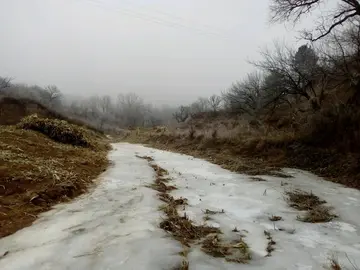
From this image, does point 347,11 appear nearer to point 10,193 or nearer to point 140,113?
point 10,193

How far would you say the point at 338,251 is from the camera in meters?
4.43

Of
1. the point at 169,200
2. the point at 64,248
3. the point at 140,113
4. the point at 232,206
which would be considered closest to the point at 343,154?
the point at 232,206

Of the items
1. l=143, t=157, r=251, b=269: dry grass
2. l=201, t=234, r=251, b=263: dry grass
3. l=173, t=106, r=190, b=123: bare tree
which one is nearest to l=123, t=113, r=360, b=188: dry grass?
l=143, t=157, r=251, b=269: dry grass

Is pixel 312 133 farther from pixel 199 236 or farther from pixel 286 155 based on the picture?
pixel 199 236

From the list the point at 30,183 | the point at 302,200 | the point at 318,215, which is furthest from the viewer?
the point at 302,200

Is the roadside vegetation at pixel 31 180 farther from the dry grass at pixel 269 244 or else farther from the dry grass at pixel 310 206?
the dry grass at pixel 310 206

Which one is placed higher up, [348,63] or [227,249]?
[348,63]

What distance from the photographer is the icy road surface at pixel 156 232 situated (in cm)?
395

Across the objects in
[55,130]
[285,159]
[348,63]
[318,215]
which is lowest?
[318,215]

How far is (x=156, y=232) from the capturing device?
4.81m

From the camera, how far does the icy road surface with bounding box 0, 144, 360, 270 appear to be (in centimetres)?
395

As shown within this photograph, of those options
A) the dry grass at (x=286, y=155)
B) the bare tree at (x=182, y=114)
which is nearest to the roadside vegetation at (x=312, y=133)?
the dry grass at (x=286, y=155)

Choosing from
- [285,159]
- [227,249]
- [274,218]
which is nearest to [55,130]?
[285,159]

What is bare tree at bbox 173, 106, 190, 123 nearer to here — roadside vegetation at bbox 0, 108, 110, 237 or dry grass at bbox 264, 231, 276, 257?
roadside vegetation at bbox 0, 108, 110, 237
